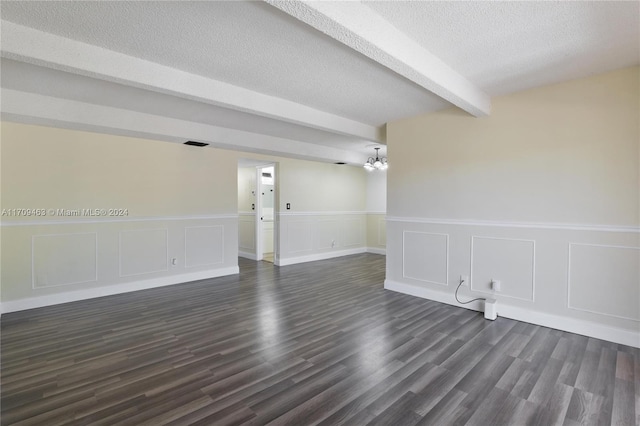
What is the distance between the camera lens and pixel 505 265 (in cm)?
343

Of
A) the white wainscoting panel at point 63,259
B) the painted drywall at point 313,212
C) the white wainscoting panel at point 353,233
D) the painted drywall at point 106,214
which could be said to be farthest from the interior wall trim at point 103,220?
the white wainscoting panel at point 353,233

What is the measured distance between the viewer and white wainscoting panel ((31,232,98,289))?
3771 mm

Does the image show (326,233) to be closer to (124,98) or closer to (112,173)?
(112,173)

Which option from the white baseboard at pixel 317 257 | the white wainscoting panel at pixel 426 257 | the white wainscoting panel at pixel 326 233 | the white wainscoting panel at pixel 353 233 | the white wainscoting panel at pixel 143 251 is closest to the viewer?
the white wainscoting panel at pixel 426 257

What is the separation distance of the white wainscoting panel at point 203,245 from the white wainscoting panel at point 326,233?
2348mm

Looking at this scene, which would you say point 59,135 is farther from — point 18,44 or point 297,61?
point 297,61

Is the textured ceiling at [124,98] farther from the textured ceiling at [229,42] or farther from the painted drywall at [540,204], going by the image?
the painted drywall at [540,204]

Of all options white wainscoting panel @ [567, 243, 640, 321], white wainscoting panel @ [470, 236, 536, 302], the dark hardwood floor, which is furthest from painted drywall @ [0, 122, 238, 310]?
white wainscoting panel @ [567, 243, 640, 321]

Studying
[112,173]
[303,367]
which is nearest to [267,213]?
[112,173]

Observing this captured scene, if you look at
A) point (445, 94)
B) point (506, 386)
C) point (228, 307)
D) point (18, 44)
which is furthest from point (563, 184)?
point (18, 44)

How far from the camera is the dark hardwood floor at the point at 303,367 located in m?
1.86

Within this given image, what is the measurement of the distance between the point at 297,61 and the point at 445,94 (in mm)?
1380

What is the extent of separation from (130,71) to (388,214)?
3522 mm

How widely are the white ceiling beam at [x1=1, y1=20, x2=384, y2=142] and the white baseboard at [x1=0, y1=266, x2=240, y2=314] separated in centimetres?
302
